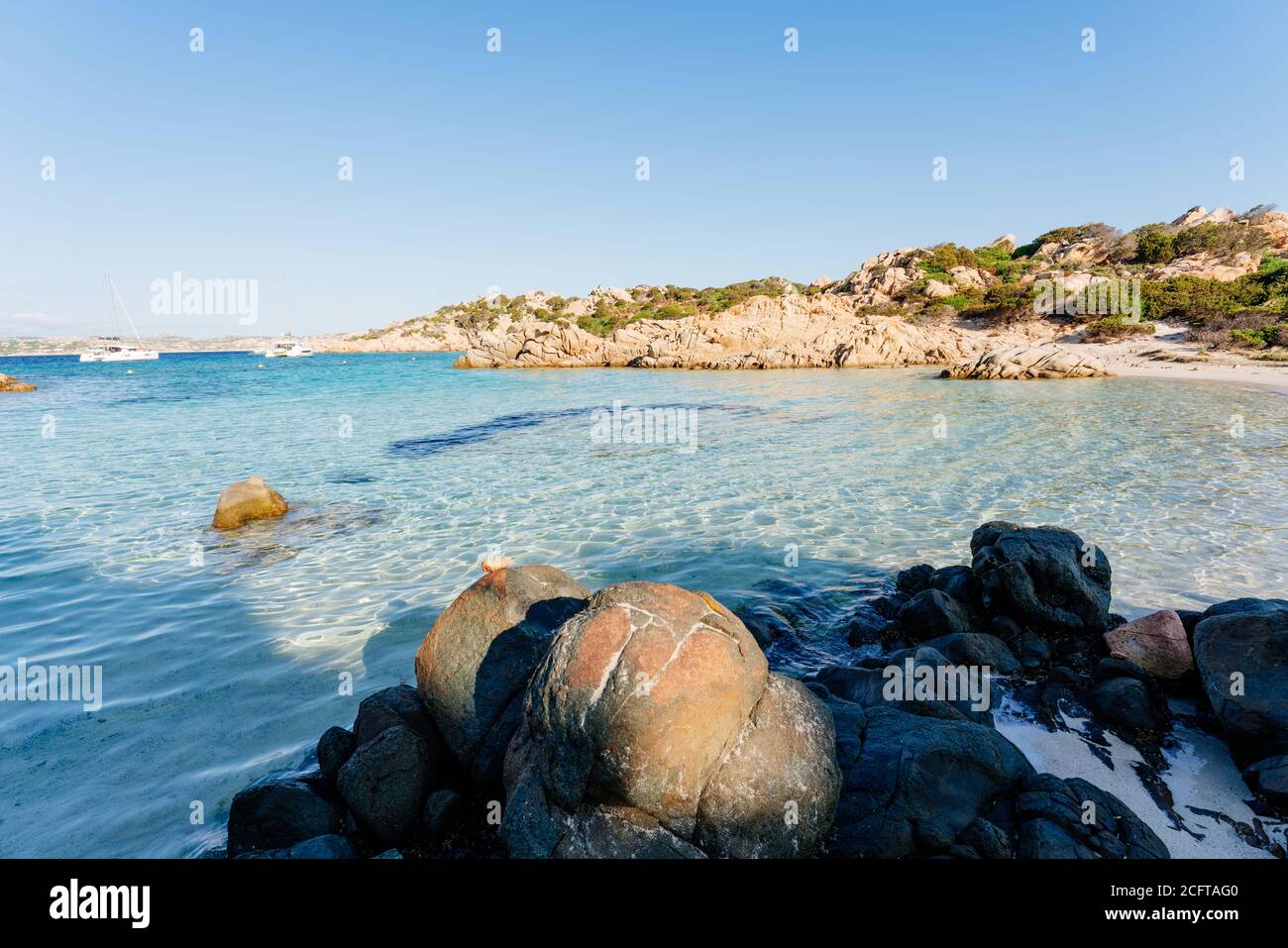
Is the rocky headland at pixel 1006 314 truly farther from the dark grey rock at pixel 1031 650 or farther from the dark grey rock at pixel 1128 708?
the dark grey rock at pixel 1128 708

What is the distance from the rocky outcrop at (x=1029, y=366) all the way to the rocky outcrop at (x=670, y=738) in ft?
144

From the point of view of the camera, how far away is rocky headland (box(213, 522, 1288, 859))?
332cm

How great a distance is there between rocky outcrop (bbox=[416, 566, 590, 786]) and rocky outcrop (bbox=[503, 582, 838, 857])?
796 millimetres

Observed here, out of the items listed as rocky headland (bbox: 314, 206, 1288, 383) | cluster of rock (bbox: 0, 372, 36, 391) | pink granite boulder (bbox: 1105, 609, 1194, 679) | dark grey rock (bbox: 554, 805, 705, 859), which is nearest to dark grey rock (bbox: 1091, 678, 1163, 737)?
pink granite boulder (bbox: 1105, 609, 1194, 679)

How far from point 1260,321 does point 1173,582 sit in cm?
4481

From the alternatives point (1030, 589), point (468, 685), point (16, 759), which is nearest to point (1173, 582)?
point (1030, 589)

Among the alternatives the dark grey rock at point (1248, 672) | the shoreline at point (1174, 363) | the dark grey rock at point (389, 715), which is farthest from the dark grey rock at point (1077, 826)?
the shoreline at point (1174, 363)

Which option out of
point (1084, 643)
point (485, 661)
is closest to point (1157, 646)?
point (1084, 643)

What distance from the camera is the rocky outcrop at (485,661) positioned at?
4488 mm

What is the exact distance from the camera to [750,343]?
202ft

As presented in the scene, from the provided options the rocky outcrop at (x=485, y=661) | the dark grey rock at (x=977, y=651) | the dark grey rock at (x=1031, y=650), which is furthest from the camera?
the dark grey rock at (x=1031, y=650)

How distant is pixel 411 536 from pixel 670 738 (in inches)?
383

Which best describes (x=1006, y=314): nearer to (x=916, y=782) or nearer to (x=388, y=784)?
(x=916, y=782)
